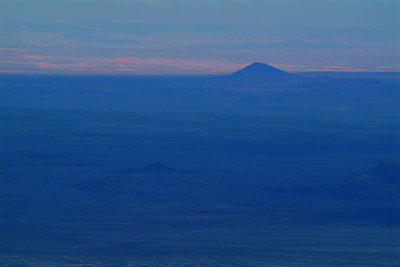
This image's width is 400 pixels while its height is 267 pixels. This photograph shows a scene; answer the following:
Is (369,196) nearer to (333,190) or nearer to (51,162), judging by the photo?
(333,190)

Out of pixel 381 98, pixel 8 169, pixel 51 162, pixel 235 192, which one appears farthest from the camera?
pixel 381 98

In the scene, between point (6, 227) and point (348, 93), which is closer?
point (6, 227)

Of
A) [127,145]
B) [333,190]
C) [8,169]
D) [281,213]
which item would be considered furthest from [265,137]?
[281,213]

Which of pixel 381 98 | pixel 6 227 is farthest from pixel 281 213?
pixel 381 98

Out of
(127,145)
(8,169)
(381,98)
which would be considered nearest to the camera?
(8,169)

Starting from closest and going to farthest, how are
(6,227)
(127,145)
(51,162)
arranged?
1. (6,227)
2. (51,162)
3. (127,145)

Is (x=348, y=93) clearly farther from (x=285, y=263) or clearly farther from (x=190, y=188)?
(x=285, y=263)
